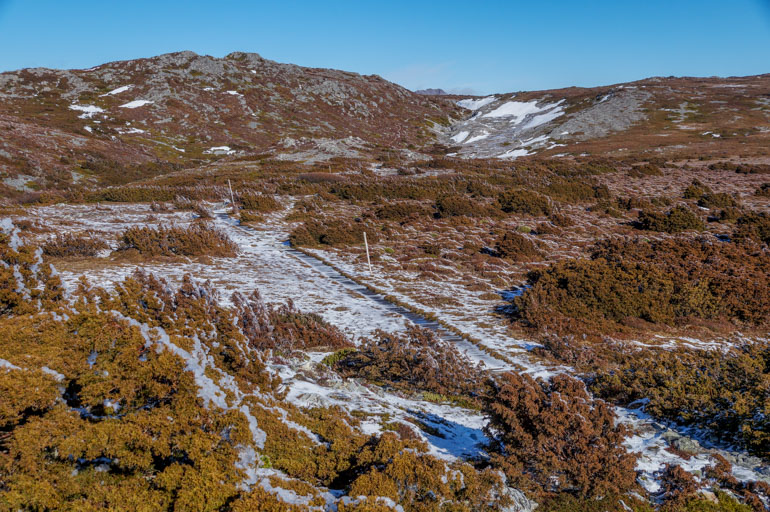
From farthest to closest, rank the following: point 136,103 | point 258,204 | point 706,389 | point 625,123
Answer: point 136,103
point 625,123
point 258,204
point 706,389

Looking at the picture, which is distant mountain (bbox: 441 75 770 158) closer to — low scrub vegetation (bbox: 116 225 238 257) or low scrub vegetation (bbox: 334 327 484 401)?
low scrub vegetation (bbox: 116 225 238 257)

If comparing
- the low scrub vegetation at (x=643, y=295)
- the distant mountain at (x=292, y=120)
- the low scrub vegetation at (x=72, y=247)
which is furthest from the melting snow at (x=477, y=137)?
the low scrub vegetation at (x=72, y=247)

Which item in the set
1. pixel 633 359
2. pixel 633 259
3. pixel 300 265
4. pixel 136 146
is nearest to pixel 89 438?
pixel 633 359

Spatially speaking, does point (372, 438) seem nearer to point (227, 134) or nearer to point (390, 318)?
point (390, 318)

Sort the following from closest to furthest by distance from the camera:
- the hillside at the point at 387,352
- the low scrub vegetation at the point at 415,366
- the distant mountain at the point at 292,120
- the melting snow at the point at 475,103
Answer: the hillside at the point at 387,352 → the low scrub vegetation at the point at 415,366 → the distant mountain at the point at 292,120 → the melting snow at the point at 475,103

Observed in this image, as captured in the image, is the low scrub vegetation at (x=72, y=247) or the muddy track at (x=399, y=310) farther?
the low scrub vegetation at (x=72, y=247)

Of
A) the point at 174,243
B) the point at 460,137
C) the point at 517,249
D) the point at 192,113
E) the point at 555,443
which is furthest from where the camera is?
the point at 460,137

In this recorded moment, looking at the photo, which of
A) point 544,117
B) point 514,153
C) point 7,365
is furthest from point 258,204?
point 544,117

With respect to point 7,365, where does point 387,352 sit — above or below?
below

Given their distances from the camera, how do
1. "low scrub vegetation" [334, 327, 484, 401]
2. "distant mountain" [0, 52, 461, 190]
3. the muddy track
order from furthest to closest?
1. "distant mountain" [0, 52, 461, 190]
2. the muddy track
3. "low scrub vegetation" [334, 327, 484, 401]

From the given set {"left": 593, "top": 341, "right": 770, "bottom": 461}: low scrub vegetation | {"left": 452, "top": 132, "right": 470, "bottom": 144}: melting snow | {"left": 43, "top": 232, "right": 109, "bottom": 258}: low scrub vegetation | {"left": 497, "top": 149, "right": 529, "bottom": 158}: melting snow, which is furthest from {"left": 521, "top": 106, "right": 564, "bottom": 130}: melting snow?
{"left": 593, "top": 341, "right": 770, "bottom": 461}: low scrub vegetation

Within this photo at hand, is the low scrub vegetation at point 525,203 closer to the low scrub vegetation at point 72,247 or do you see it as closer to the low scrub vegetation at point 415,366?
the low scrub vegetation at point 415,366

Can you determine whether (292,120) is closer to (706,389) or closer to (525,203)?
(525,203)
